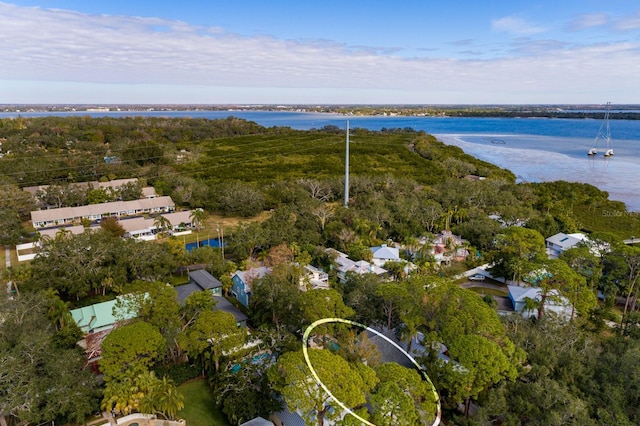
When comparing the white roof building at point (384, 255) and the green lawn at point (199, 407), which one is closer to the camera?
the green lawn at point (199, 407)

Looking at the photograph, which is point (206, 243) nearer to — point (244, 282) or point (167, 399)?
point (244, 282)

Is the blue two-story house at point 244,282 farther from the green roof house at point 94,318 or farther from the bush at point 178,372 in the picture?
the green roof house at point 94,318

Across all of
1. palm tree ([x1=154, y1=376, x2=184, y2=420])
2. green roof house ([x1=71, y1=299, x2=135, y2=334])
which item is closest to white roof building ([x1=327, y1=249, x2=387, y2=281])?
green roof house ([x1=71, y1=299, x2=135, y2=334])

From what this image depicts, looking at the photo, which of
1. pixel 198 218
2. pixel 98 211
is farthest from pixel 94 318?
pixel 98 211

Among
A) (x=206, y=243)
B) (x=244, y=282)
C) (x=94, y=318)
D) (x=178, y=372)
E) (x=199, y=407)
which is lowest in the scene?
(x=199, y=407)

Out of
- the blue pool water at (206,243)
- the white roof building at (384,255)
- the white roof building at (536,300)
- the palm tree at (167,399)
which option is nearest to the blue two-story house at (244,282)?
the white roof building at (384,255)

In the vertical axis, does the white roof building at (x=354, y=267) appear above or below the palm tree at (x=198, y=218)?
below

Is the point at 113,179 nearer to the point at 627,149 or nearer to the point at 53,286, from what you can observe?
the point at 53,286

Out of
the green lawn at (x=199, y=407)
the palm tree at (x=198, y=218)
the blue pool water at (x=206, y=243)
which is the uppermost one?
the palm tree at (x=198, y=218)

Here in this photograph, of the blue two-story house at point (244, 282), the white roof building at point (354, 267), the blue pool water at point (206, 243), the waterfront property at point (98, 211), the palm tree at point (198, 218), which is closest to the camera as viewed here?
the blue two-story house at point (244, 282)
